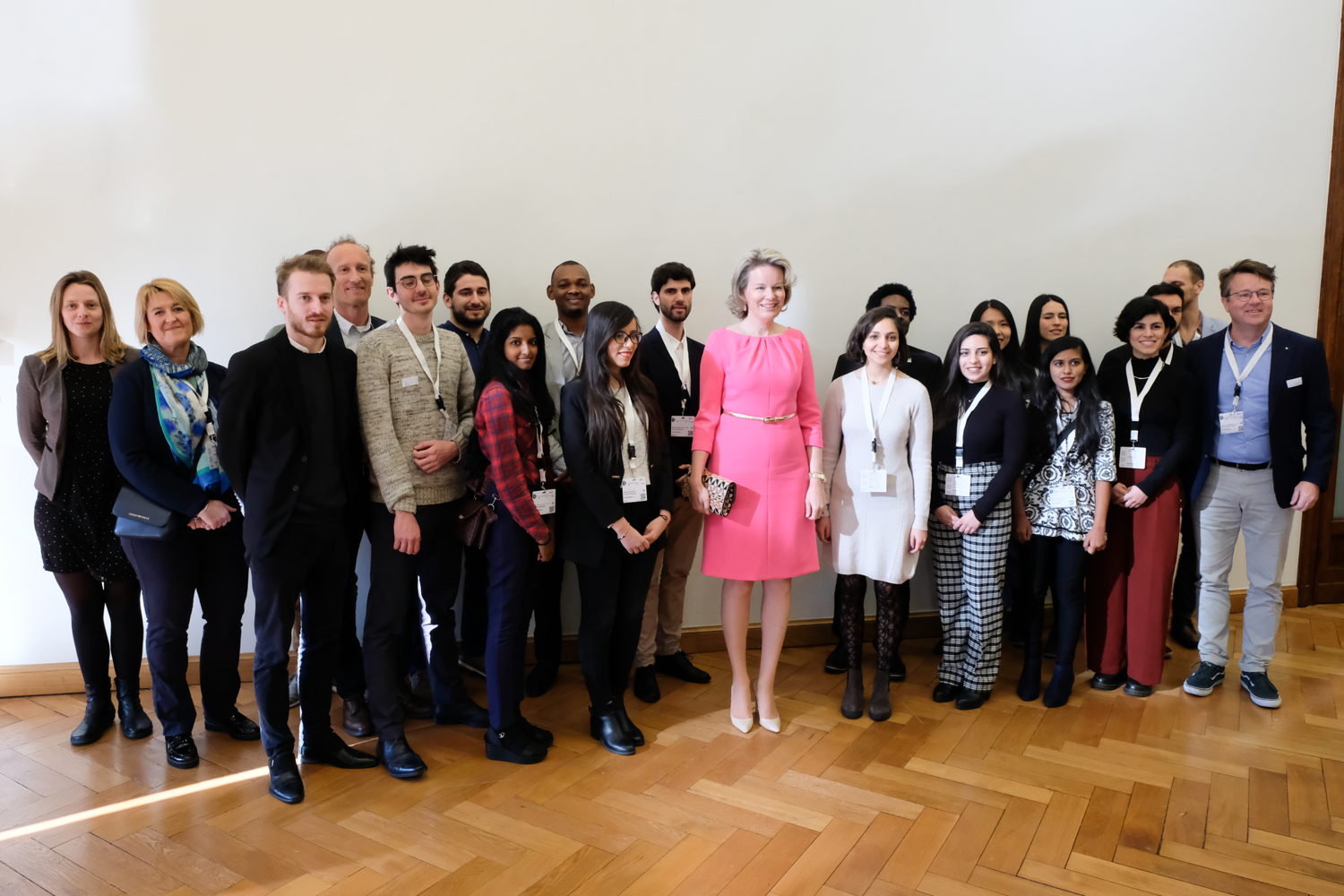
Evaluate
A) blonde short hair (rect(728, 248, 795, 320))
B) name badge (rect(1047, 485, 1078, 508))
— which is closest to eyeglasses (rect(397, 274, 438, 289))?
blonde short hair (rect(728, 248, 795, 320))

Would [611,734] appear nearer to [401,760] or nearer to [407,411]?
[401,760]

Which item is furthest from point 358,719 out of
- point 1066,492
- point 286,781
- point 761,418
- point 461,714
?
point 1066,492

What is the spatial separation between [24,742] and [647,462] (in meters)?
2.45

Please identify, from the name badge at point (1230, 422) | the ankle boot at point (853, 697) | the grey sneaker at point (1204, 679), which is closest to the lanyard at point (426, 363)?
the ankle boot at point (853, 697)

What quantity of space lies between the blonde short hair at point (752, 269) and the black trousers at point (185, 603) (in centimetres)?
189

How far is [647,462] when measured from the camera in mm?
2926

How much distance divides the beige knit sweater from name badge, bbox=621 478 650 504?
0.54 metres

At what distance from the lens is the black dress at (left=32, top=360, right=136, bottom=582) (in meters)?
2.98

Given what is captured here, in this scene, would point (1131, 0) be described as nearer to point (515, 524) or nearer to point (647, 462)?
point (647, 462)

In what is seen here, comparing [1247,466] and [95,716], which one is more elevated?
[1247,466]

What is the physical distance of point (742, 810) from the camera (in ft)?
8.55

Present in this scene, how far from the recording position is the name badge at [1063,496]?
3352 mm

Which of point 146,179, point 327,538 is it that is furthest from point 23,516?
point 327,538

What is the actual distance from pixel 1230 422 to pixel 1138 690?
3.76 ft
